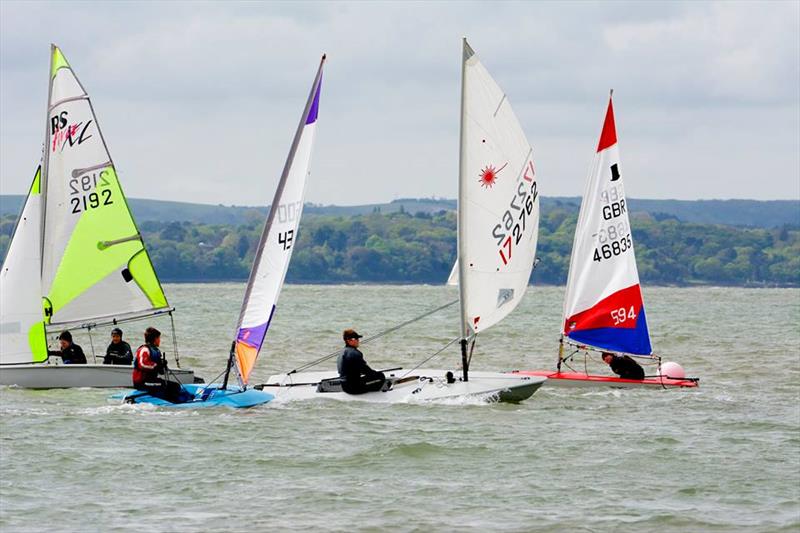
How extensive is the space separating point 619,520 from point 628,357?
39.0 feet

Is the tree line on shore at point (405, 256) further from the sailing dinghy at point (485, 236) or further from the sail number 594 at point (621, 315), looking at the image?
the sailing dinghy at point (485, 236)

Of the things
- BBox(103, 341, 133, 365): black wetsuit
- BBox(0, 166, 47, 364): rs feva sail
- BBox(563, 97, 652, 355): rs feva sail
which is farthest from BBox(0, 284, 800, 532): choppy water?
BBox(563, 97, 652, 355): rs feva sail

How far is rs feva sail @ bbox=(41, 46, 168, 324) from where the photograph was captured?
85.8 ft

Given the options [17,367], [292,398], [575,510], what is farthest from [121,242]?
[575,510]

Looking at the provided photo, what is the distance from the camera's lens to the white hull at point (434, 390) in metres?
21.8

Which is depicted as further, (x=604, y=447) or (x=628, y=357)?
(x=628, y=357)

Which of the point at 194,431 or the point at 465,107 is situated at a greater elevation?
the point at 465,107

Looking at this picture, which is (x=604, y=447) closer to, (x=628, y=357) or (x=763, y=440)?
(x=763, y=440)

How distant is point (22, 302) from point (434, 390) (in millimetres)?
6923

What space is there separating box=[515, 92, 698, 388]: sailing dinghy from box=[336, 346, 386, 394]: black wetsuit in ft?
21.0

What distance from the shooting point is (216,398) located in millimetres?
21531

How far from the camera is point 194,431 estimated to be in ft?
64.8

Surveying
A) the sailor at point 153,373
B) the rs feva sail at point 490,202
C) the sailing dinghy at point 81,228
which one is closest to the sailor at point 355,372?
the rs feva sail at point 490,202

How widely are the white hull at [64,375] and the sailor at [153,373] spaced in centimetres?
290
